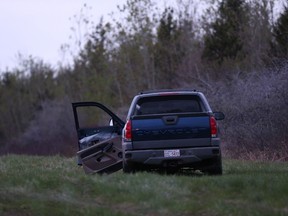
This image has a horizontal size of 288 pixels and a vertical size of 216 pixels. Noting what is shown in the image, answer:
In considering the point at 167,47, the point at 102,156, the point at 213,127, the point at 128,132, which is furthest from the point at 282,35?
the point at 128,132

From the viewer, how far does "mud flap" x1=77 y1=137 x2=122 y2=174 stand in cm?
1472

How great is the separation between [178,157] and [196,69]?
1048 inches

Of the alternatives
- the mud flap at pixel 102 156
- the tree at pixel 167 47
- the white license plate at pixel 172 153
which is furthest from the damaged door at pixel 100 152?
the tree at pixel 167 47

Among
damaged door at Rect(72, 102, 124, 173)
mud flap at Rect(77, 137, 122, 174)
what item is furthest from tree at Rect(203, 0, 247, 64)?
mud flap at Rect(77, 137, 122, 174)

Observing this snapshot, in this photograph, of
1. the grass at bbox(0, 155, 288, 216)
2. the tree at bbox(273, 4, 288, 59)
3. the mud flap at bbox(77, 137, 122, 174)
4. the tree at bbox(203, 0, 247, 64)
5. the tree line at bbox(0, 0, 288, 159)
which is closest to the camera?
the grass at bbox(0, 155, 288, 216)

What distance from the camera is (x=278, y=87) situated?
2331 cm

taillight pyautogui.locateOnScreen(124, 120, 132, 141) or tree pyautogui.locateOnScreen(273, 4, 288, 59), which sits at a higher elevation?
tree pyautogui.locateOnScreen(273, 4, 288, 59)

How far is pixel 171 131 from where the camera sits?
43.0ft

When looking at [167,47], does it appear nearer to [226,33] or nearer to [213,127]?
[226,33]

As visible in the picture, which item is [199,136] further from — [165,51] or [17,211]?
[165,51]

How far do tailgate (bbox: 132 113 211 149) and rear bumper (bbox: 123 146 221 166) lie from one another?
0.09 metres

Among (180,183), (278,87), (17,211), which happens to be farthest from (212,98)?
(17,211)

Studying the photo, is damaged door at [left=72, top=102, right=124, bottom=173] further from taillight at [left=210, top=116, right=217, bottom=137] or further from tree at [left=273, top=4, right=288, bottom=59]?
tree at [left=273, top=4, right=288, bottom=59]

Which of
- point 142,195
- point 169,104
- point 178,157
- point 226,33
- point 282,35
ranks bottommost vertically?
point 142,195
